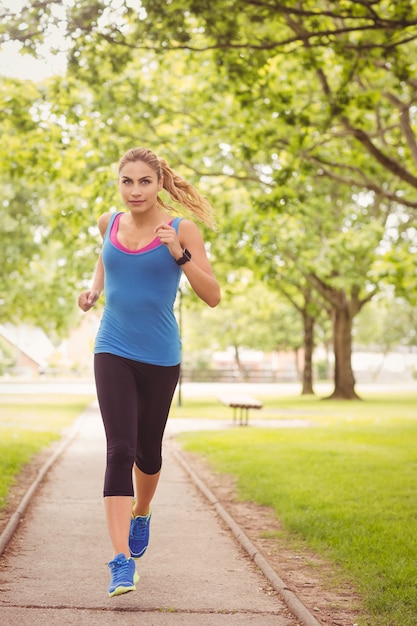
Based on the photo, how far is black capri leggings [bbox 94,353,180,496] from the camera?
4414 millimetres

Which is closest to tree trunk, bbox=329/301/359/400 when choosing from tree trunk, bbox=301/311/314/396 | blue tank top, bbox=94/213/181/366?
tree trunk, bbox=301/311/314/396

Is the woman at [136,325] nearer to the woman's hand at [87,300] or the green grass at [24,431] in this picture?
the woman's hand at [87,300]

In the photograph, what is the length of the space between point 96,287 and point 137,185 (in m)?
0.66

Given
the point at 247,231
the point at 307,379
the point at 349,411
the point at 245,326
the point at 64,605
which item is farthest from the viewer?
the point at 245,326

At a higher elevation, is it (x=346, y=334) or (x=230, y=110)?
(x=230, y=110)

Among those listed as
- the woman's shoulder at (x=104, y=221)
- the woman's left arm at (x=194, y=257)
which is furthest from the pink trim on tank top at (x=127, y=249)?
the woman's shoulder at (x=104, y=221)

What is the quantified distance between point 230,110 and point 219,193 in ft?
18.0

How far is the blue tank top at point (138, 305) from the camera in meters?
4.50

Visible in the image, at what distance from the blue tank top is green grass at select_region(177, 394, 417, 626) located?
184cm

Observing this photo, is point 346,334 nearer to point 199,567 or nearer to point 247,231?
point 247,231

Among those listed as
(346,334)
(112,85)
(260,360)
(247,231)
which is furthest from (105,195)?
(260,360)

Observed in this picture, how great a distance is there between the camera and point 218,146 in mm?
19172

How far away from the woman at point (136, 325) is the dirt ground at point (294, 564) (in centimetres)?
116

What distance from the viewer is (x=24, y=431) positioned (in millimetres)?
16266
